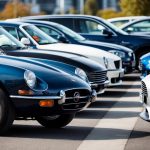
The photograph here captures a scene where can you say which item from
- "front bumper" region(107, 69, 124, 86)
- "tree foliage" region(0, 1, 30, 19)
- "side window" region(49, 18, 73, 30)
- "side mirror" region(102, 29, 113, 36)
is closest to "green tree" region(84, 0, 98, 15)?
"tree foliage" region(0, 1, 30, 19)

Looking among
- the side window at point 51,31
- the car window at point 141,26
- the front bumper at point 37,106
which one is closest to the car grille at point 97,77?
the front bumper at point 37,106

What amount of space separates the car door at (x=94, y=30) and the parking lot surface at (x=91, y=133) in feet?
23.8

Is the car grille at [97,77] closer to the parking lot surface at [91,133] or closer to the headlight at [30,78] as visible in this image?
the parking lot surface at [91,133]

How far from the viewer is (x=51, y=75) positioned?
9.62 meters

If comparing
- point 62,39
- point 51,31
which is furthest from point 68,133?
point 51,31

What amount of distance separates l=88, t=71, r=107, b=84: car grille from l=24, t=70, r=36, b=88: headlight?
134 inches

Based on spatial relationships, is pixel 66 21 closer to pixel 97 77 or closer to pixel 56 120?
pixel 97 77

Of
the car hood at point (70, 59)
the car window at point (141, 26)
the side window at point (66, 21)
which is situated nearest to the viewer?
the car hood at point (70, 59)

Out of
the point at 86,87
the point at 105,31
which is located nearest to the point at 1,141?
the point at 86,87

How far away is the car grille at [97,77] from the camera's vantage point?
41.9 ft

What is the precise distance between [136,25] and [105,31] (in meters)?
4.76

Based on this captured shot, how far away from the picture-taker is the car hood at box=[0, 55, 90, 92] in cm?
948

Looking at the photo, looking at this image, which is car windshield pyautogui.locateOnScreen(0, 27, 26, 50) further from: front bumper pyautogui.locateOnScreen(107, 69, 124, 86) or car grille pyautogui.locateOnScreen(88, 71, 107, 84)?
front bumper pyautogui.locateOnScreen(107, 69, 124, 86)

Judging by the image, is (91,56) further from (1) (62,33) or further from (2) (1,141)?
(2) (1,141)
